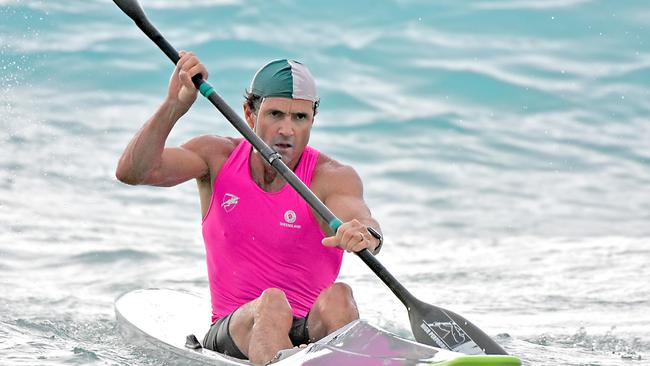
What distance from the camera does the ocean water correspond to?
757 cm

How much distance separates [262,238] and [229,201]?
232 mm

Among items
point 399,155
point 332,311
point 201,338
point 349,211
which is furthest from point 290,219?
point 399,155

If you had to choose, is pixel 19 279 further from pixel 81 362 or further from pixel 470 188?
pixel 470 188

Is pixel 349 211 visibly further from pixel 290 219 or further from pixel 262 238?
pixel 262 238

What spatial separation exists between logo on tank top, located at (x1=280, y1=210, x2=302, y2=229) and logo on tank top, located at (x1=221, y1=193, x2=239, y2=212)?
244mm

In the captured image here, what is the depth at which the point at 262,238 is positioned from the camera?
522 centimetres

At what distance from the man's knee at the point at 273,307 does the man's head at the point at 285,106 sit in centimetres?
67

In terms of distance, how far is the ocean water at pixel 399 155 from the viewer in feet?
24.8

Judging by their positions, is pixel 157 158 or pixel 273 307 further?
pixel 157 158

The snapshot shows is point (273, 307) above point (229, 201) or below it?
below

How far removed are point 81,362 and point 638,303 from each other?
4074mm

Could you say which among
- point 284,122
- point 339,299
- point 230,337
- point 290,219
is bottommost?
point 230,337

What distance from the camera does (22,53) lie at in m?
14.8

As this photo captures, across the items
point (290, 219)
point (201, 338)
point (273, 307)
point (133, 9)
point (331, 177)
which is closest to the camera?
point (273, 307)
